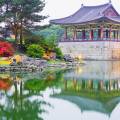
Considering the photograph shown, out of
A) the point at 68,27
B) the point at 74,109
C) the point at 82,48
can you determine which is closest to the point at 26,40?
the point at 82,48

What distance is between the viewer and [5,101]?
44.3 feet

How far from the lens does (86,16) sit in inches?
2046

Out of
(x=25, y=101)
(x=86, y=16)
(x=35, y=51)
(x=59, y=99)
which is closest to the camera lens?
(x=25, y=101)

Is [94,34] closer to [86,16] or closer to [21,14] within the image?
[86,16]

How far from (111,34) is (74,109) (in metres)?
38.0

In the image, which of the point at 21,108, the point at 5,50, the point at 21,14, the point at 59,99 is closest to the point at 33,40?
the point at 21,14

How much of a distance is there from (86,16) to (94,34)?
9.66ft

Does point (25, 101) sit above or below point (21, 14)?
below

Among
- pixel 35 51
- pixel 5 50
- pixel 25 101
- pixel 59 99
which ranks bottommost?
pixel 59 99

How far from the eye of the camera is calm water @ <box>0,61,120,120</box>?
1124 centimetres

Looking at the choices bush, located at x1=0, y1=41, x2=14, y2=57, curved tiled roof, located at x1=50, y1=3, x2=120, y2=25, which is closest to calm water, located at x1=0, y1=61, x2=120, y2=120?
bush, located at x1=0, y1=41, x2=14, y2=57

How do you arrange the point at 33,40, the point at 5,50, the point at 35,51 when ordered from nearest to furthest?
the point at 5,50 → the point at 35,51 → the point at 33,40

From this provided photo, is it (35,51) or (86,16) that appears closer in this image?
(35,51)

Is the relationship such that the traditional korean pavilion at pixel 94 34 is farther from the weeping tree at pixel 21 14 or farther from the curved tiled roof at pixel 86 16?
the weeping tree at pixel 21 14
